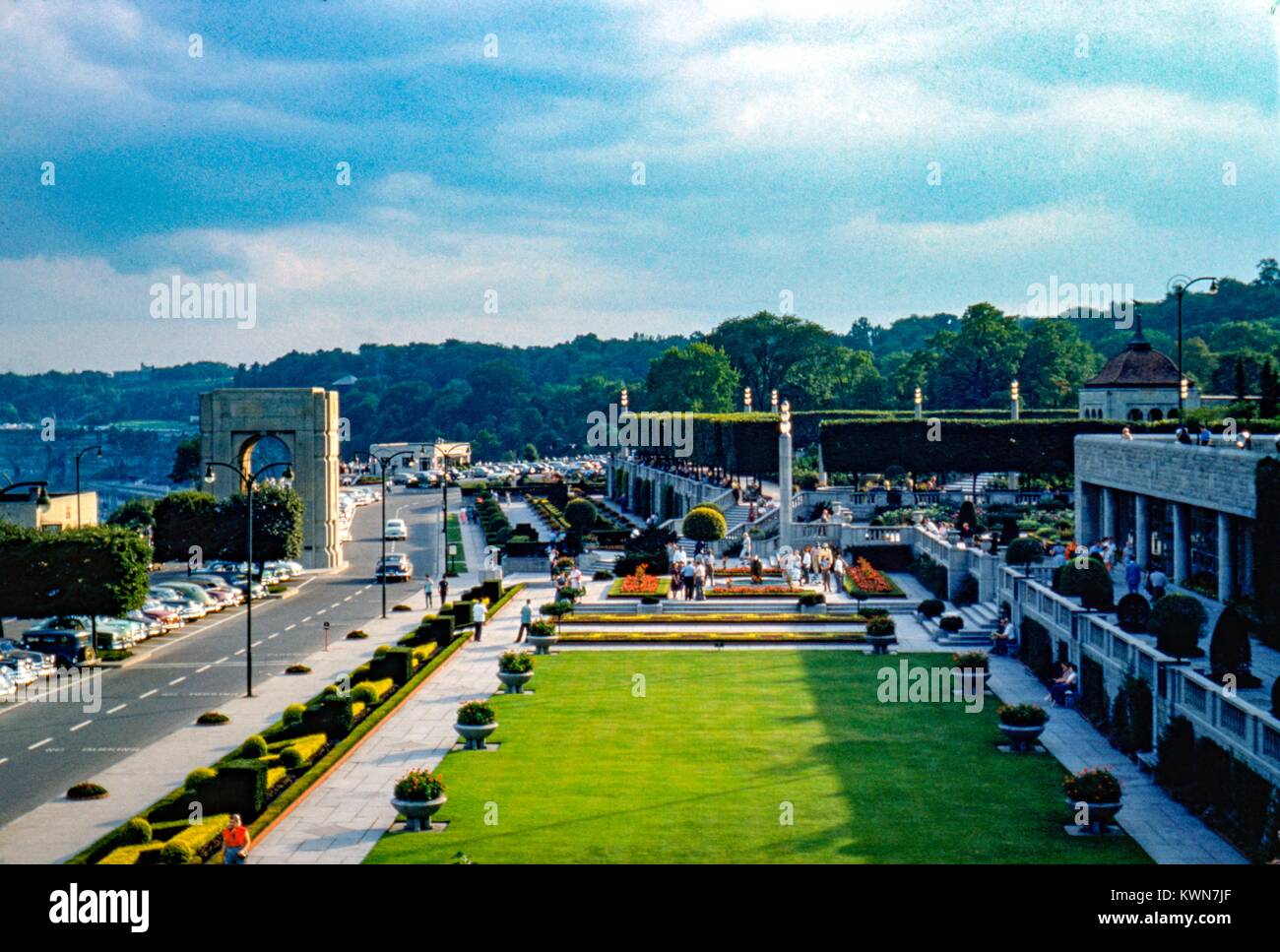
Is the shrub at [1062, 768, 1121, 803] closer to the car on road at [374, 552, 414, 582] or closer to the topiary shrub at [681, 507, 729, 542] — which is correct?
the topiary shrub at [681, 507, 729, 542]

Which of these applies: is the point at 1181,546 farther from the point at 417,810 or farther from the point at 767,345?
the point at 767,345

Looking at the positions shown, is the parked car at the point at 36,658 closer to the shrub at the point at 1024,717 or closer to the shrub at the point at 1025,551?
the shrub at the point at 1024,717

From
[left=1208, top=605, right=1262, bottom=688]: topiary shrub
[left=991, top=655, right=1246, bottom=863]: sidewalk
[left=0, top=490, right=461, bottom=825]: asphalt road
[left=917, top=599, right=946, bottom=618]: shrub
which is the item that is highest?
[left=1208, top=605, right=1262, bottom=688]: topiary shrub

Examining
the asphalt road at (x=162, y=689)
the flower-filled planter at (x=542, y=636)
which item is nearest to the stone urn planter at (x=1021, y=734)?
the flower-filled planter at (x=542, y=636)

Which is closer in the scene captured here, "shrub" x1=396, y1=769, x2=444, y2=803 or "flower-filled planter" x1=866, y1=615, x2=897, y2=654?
"shrub" x1=396, y1=769, x2=444, y2=803

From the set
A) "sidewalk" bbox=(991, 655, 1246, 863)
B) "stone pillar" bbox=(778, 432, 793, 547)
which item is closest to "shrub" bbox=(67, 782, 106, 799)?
"sidewalk" bbox=(991, 655, 1246, 863)
